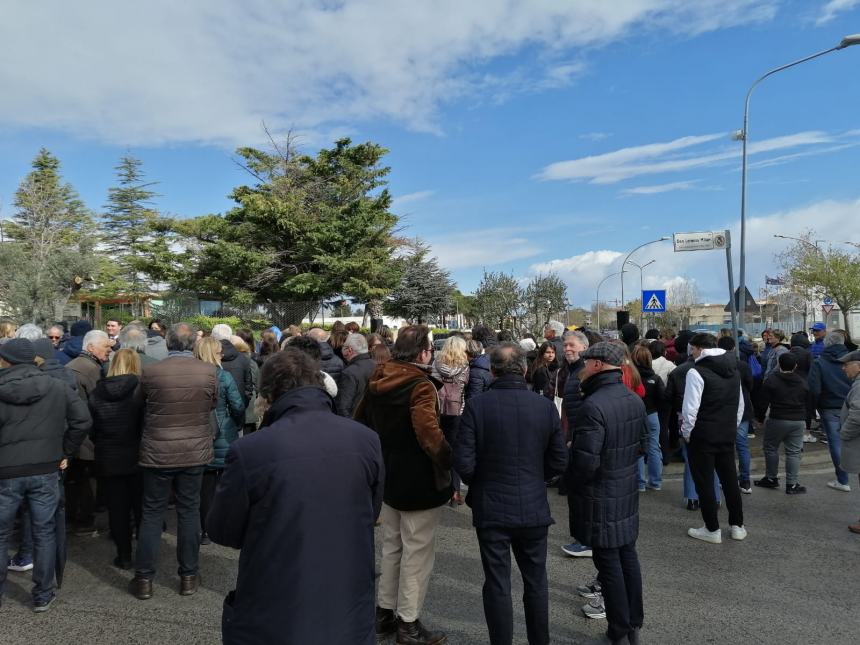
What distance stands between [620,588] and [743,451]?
13.6 feet

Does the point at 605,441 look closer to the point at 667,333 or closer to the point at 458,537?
the point at 458,537

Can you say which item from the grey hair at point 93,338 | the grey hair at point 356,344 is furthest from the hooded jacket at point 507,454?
the grey hair at point 93,338

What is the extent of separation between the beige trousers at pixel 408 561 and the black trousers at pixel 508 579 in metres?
0.54

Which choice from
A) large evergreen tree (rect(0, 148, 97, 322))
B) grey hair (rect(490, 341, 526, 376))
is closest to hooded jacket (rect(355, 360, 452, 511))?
grey hair (rect(490, 341, 526, 376))

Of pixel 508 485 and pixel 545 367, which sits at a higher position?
pixel 545 367

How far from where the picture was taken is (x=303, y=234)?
2895cm

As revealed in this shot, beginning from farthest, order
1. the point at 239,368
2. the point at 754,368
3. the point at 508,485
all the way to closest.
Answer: the point at 754,368, the point at 239,368, the point at 508,485

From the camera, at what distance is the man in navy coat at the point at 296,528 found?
2025 millimetres

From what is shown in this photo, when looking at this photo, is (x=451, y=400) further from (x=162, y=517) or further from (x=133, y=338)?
(x=133, y=338)

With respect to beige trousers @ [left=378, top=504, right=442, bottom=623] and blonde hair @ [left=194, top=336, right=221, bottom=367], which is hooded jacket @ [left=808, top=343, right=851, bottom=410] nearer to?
beige trousers @ [left=378, top=504, right=442, bottom=623]

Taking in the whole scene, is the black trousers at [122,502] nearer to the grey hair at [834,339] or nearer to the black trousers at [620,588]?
the black trousers at [620,588]

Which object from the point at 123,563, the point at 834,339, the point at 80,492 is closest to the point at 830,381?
the point at 834,339

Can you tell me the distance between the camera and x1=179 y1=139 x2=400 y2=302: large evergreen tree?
27969 millimetres

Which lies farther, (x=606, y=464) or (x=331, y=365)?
(x=331, y=365)
